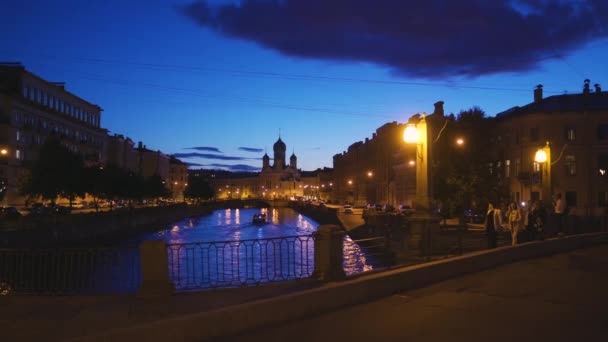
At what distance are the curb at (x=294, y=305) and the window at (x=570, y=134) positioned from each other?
1547 inches

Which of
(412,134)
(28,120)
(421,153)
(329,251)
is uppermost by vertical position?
(28,120)

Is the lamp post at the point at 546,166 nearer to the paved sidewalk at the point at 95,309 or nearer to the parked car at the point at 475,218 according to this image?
the paved sidewalk at the point at 95,309

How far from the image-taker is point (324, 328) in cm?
922

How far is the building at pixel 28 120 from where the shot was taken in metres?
61.6

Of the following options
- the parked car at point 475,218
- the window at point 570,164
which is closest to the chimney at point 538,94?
the window at point 570,164

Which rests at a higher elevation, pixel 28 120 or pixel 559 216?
pixel 28 120

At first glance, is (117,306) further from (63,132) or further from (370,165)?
(370,165)

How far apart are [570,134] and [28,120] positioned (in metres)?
58.5

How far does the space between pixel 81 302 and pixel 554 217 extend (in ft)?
63.7

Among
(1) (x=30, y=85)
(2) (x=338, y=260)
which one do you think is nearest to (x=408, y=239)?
(2) (x=338, y=260)

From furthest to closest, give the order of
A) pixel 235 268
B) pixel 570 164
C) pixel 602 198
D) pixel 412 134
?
pixel 570 164 < pixel 602 198 < pixel 235 268 < pixel 412 134

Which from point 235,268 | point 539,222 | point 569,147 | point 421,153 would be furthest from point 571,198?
point 421,153

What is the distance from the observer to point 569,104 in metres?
52.6

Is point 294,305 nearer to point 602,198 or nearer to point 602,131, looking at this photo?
point 602,198
